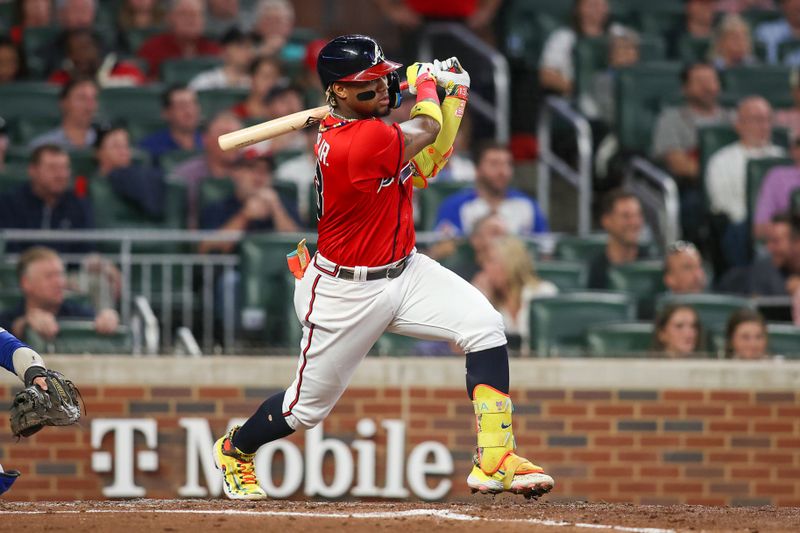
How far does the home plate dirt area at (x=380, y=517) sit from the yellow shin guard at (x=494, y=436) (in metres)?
0.18

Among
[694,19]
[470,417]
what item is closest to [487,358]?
[470,417]

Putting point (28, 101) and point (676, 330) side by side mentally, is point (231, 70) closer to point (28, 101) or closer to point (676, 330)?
point (28, 101)

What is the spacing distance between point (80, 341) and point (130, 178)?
5.14ft

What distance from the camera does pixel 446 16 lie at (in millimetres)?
11711

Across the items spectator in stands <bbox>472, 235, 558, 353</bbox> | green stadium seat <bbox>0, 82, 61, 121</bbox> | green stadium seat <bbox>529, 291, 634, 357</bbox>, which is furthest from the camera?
green stadium seat <bbox>0, 82, 61, 121</bbox>

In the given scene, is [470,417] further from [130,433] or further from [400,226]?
[400,226]

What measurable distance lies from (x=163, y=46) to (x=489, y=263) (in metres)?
4.16

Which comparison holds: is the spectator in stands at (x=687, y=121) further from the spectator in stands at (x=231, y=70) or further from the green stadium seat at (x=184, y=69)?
the green stadium seat at (x=184, y=69)

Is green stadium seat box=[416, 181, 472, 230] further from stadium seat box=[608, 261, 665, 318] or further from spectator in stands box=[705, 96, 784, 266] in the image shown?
spectator in stands box=[705, 96, 784, 266]

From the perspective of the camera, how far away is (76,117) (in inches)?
380

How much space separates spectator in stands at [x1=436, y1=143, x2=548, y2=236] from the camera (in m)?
9.09

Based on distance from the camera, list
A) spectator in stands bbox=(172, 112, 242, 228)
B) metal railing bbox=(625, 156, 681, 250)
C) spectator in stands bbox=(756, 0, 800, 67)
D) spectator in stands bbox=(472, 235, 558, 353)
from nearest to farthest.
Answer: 1. spectator in stands bbox=(472, 235, 558, 353)
2. spectator in stands bbox=(172, 112, 242, 228)
3. metal railing bbox=(625, 156, 681, 250)
4. spectator in stands bbox=(756, 0, 800, 67)

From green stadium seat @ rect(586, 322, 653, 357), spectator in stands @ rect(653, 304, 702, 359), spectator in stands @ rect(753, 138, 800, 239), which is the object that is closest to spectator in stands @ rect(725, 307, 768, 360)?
spectator in stands @ rect(653, 304, 702, 359)

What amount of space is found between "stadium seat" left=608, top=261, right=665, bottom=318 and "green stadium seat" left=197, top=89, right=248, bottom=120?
10.2 ft
